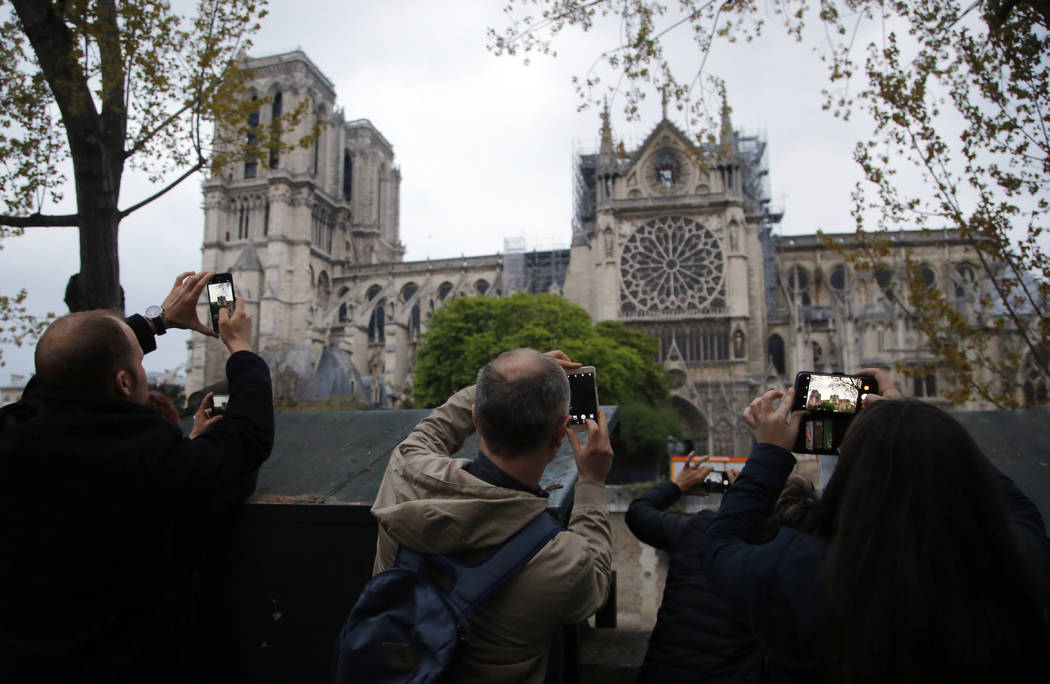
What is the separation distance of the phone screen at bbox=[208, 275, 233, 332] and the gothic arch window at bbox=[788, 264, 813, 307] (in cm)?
3880

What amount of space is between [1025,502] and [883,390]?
0.48m

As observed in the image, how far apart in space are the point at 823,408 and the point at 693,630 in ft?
2.61

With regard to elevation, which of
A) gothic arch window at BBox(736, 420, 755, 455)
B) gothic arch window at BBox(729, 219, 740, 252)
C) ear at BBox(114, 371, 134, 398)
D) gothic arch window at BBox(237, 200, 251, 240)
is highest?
gothic arch window at BBox(237, 200, 251, 240)

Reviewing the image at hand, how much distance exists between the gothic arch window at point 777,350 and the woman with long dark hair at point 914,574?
117 ft

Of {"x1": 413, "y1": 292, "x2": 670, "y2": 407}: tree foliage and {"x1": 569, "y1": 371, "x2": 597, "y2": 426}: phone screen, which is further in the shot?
{"x1": 413, "y1": 292, "x2": 670, "y2": 407}: tree foliage

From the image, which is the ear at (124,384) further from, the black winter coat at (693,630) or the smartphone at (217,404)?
the black winter coat at (693,630)

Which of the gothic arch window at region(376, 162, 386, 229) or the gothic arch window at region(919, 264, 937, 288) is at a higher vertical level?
the gothic arch window at region(376, 162, 386, 229)

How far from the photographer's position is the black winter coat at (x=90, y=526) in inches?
70.8

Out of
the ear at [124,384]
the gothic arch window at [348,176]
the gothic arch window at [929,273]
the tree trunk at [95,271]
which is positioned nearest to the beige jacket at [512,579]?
the ear at [124,384]

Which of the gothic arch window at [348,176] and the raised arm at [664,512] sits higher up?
the gothic arch window at [348,176]

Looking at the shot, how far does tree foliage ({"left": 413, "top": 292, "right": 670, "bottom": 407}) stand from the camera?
26.3 meters

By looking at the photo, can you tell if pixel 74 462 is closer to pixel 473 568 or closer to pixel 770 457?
pixel 473 568

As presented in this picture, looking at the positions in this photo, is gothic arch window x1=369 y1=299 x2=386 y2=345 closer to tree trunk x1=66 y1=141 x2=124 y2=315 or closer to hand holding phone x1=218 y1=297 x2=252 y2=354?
tree trunk x1=66 y1=141 x2=124 y2=315

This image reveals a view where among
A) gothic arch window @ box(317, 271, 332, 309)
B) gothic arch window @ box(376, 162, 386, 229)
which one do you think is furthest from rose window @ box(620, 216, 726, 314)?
gothic arch window @ box(376, 162, 386, 229)
